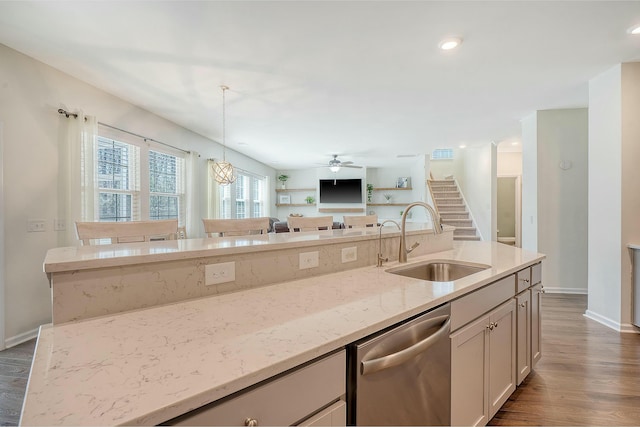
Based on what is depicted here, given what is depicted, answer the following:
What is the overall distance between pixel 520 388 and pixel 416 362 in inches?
59.1

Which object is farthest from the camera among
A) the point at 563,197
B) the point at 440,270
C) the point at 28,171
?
the point at 563,197

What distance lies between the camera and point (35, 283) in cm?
286

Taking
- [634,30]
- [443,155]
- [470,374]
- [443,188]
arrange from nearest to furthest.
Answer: [470,374] < [634,30] < [443,188] < [443,155]

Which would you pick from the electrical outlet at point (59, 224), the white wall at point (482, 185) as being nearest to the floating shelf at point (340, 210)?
the white wall at point (482, 185)

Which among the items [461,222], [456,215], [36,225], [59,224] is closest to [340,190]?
[456,215]

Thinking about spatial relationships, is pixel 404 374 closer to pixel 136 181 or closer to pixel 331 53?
pixel 331 53

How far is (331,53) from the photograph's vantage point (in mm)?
2641

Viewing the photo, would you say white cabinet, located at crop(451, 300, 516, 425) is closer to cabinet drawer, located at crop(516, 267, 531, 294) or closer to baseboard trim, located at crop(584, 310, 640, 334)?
cabinet drawer, located at crop(516, 267, 531, 294)

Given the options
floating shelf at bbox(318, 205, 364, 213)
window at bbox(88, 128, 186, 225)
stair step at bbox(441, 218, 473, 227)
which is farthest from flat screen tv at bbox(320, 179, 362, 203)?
window at bbox(88, 128, 186, 225)

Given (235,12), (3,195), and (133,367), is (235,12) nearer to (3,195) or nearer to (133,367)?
(133,367)

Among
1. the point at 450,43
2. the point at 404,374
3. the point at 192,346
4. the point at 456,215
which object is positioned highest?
the point at 450,43

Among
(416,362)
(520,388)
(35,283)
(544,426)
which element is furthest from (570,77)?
(35,283)

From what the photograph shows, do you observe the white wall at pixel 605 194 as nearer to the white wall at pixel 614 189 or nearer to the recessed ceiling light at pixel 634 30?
the white wall at pixel 614 189

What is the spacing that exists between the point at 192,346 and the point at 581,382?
2.66 m
